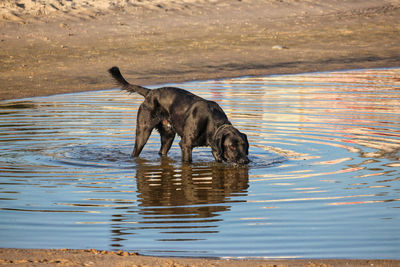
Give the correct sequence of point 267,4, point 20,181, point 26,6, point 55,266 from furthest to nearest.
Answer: point 267,4 < point 26,6 < point 20,181 < point 55,266

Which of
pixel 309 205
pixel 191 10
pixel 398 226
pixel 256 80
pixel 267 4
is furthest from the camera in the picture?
pixel 267 4

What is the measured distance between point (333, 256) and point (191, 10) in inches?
851

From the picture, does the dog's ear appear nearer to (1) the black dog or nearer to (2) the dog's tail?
(1) the black dog

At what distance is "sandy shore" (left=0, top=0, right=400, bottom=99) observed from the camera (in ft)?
63.2

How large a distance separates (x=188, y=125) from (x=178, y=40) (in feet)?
44.6

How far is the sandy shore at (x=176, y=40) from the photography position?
19.2 m

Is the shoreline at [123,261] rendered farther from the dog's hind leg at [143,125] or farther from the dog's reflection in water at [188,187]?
the dog's hind leg at [143,125]

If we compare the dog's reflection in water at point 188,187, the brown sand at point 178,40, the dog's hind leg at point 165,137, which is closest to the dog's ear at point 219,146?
the dog's reflection in water at point 188,187

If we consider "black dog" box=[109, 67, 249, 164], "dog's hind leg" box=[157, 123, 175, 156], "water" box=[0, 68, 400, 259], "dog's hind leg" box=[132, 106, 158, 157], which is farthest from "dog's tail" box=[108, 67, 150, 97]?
"water" box=[0, 68, 400, 259]

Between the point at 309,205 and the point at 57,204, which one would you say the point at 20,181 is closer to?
the point at 57,204

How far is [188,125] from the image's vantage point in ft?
32.3

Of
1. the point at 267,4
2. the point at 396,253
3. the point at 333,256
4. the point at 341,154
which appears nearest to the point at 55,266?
the point at 333,256

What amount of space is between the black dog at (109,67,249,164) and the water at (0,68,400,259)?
10.2 inches

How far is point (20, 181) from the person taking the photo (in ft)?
29.6
